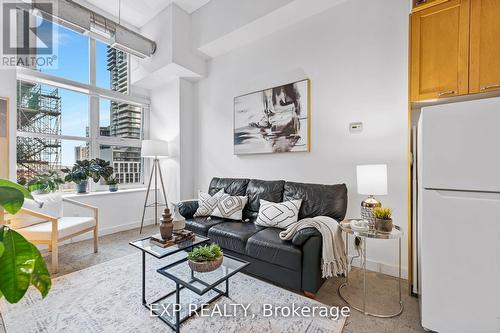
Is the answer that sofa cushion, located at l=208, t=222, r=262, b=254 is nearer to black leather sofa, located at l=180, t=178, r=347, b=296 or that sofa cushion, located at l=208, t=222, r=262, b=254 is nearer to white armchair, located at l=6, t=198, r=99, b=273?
black leather sofa, located at l=180, t=178, r=347, b=296

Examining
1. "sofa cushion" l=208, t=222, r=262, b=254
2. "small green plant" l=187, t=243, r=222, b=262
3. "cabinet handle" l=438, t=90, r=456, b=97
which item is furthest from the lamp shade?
"cabinet handle" l=438, t=90, r=456, b=97

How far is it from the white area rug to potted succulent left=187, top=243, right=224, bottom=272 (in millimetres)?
426

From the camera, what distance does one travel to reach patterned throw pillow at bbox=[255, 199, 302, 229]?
2.44 metres

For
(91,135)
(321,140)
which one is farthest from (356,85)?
(91,135)

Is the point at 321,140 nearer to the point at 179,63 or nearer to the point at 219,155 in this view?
the point at 219,155

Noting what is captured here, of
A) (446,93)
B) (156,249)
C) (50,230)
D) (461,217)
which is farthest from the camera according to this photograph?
(50,230)

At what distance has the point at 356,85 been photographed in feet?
8.45

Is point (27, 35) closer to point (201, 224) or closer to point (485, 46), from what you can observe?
point (201, 224)

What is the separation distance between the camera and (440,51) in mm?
1748

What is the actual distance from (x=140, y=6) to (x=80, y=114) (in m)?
2.04

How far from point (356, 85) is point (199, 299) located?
108 inches

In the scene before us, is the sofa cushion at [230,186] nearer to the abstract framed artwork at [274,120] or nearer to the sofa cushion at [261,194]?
the sofa cushion at [261,194]

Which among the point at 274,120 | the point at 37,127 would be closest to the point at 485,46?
the point at 274,120

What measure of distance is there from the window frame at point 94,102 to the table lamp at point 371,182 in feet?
13.3
